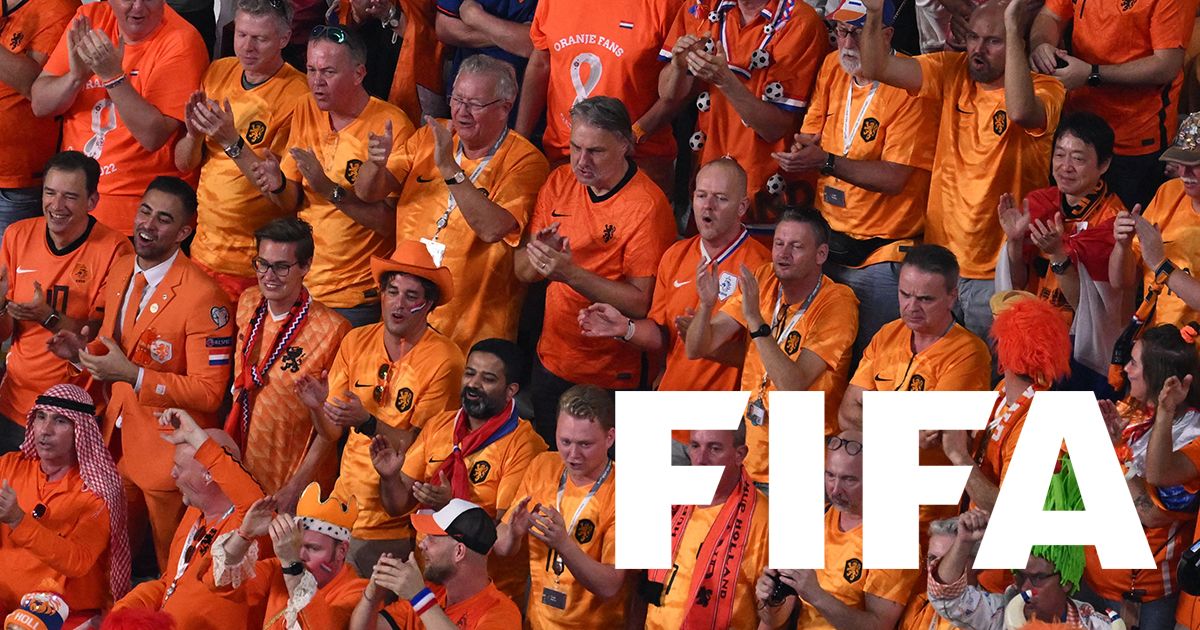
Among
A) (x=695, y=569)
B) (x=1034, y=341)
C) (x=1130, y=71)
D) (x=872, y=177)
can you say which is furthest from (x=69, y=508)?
(x=1130, y=71)

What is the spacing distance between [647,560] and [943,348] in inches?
55.0

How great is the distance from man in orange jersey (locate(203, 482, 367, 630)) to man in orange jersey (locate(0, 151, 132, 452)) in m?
1.67

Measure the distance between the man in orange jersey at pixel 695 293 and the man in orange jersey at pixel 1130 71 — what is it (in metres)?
1.46

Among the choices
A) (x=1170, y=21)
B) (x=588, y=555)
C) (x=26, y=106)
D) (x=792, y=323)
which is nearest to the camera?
(x=588, y=555)

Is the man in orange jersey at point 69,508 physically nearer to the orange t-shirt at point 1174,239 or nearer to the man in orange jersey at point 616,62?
the man in orange jersey at point 616,62

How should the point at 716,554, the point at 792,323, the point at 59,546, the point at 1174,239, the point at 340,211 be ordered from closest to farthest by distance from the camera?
the point at 716,554 → the point at 1174,239 → the point at 792,323 → the point at 59,546 → the point at 340,211

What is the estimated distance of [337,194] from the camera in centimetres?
941

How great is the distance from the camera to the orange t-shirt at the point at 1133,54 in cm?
888

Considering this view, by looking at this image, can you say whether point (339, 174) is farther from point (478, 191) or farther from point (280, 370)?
point (280, 370)

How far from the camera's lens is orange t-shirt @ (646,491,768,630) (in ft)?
26.3

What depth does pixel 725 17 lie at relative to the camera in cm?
926

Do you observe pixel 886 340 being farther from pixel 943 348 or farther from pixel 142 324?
pixel 142 324

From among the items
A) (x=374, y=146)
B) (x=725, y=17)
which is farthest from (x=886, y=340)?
(x=374, y=146)

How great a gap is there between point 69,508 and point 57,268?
1157mm
